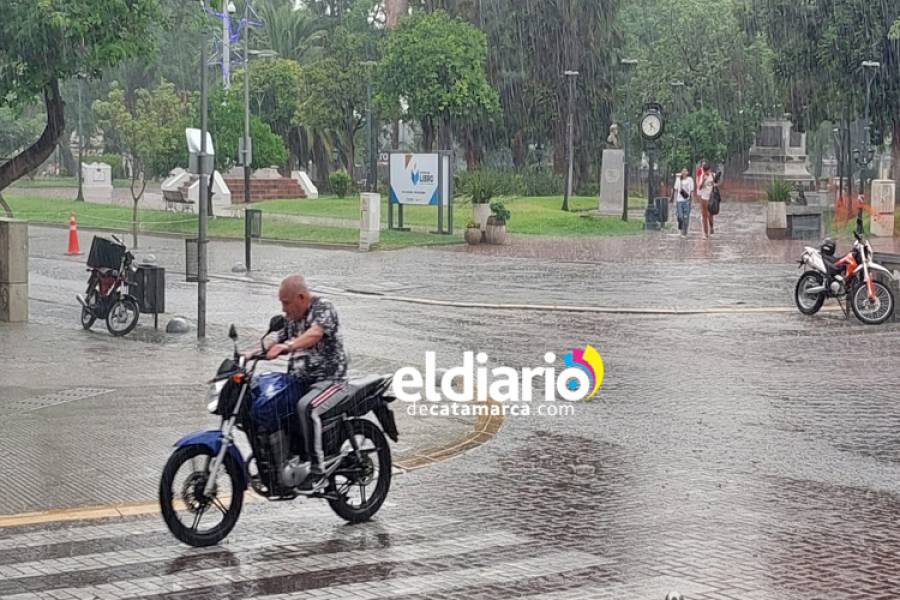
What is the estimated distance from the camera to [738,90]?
278ft

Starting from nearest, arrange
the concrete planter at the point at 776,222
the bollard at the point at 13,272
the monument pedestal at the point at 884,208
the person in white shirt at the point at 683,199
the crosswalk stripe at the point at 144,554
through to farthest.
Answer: the crosswalk stripe at the point at 144,554 < the bollard at the point at 13,272 < the monument pedestal at the point at 884,208 < the concrete planter at the point at 776,222 < the person in white shirt at the point at 683,199

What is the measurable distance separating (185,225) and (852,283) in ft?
89.7

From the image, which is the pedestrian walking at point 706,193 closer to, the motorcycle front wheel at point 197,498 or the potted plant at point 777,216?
the potted plant at point 777,216

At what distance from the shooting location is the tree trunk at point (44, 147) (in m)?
20.4

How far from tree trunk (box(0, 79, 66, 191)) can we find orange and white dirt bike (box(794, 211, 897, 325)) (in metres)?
11.2

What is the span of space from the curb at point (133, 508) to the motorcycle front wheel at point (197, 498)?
75 cm

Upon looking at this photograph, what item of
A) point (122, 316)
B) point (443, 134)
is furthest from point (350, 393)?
point (443, 134)

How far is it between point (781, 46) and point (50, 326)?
126 feet

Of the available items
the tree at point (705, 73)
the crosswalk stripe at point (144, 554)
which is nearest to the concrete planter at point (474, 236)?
the crosswalk stripe at point (144, 554)

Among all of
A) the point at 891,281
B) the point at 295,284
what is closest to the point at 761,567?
the point at 295,284

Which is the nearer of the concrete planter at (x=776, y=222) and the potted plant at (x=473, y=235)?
the potted plant at (x=473, y=235)

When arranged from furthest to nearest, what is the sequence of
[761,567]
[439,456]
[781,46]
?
1. [781,46]
2. [439,456]
3. [761,567]

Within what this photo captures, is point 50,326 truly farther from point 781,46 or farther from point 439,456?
point 781,46

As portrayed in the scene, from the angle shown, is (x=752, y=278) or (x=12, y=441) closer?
(x=12, y=441)
